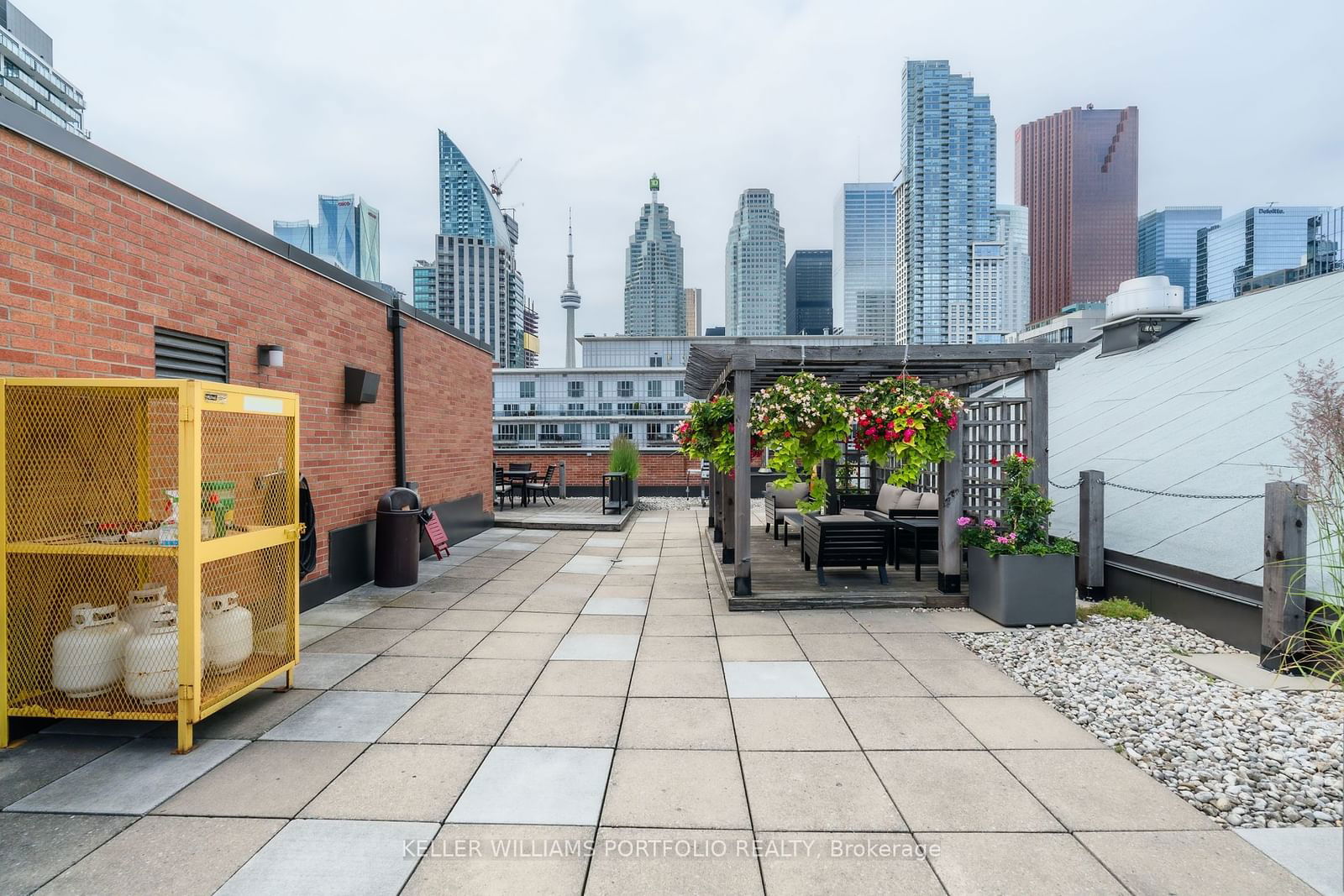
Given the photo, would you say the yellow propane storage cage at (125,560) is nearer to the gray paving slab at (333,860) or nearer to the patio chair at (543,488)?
the gray paving slab at (333,860)

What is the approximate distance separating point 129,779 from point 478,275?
12899 centimetres

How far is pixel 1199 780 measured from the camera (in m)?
2.60

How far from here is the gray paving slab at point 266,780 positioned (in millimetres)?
2396

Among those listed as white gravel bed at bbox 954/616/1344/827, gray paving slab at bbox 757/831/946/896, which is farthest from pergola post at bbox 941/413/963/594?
gray paving slab at bbox 757/831/946/896

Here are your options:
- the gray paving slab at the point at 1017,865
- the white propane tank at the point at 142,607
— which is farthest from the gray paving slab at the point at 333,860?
the gray paving slab at the point at 1017,865

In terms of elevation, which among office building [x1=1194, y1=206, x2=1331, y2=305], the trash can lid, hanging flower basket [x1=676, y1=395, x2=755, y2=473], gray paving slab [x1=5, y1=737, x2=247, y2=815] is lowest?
gray paving slab [x1=5, y1=737, x2=247, y2=815]

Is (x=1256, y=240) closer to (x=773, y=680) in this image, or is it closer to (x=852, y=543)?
(x=852, y=543)

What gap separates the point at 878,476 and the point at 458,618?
7326 mm

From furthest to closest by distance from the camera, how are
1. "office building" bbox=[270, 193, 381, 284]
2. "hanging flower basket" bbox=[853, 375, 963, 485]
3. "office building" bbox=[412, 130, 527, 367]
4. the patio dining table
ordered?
"office building" bbox=[412, 130, 527, 367] < "office building" bbox=[270, 193, 381, 284] < the patio dining table < "hanging flower basket" bbox=[853, 375, 963, 485]

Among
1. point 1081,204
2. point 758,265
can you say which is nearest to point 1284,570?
point 1081,204

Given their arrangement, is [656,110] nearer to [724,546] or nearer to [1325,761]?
[724,546]

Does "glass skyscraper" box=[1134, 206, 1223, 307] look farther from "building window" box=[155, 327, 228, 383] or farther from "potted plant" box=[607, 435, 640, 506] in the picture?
"building window" box=[155, 327, 228, 383]

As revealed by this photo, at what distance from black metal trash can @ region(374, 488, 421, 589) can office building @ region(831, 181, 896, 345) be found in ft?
546

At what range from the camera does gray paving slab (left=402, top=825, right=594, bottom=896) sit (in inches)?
77.1
